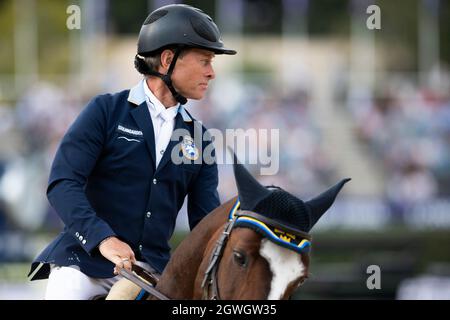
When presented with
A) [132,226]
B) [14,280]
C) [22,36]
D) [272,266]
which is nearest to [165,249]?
[132,226]

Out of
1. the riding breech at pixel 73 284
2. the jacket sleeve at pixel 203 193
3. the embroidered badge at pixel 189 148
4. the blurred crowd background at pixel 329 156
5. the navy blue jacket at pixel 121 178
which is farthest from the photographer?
the blurred crowd background at pixel 329 156

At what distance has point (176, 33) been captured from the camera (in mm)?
4273

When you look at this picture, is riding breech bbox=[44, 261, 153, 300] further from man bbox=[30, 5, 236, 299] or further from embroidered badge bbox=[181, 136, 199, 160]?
embroidered badge bbox=[181, 136, 199, 160]

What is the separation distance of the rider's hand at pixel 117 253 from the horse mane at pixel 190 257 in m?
0.20

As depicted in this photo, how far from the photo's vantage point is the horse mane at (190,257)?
3.92m

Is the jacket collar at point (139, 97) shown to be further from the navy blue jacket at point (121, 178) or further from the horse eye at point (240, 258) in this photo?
the horse eye at point (240, 258)

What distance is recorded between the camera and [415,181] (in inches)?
659

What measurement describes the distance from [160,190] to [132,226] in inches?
8.6

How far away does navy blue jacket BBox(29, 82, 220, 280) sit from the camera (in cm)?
422

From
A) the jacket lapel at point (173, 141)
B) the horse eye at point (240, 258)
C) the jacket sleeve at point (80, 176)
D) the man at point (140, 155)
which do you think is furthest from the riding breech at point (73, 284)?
the horse eye at point (240, 258)

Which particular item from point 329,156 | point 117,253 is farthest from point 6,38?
point 117,253

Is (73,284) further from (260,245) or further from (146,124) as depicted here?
(260,245)

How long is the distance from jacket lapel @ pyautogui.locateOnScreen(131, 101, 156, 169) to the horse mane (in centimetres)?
54

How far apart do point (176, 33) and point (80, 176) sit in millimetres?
803
